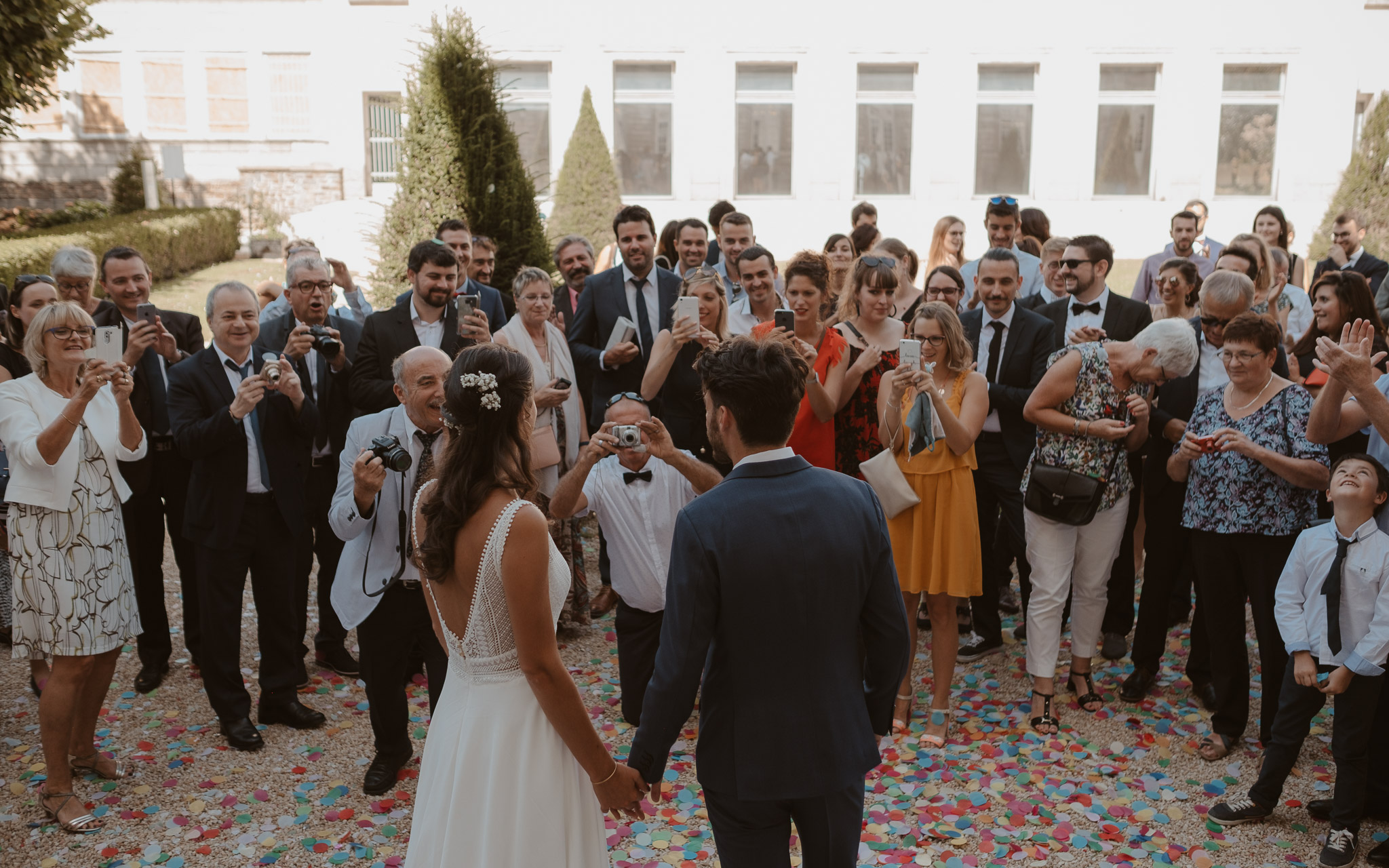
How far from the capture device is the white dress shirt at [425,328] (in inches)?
229

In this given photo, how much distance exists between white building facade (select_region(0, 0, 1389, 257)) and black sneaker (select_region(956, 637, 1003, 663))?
55.7 ft

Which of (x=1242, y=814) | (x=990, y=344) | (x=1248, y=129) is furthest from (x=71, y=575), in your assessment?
(x=1248, y=129)

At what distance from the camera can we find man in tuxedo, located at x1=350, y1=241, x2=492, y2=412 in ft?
18.4

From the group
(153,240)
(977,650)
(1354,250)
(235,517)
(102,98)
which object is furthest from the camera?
(102,98)

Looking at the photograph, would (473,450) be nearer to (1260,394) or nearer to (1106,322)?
(1260,394)

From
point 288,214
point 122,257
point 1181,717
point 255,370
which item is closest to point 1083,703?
point 1181,717

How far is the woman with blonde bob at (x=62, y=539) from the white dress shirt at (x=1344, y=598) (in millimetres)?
5076

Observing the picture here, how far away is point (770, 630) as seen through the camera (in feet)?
8.61

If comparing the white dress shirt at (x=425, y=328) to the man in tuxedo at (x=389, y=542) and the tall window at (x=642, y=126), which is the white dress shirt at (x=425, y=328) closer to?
the man in tuxedo at (x=389, y=542)

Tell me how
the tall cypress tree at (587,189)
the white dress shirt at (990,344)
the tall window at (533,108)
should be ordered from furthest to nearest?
the tall window at (533,108)
the tall cypress tree at (587,189)
the white dress shirt at (990,344)

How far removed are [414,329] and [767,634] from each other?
151 inches

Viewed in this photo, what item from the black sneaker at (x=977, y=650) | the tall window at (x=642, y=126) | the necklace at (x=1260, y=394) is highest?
the tall window at (x=642, y=126)

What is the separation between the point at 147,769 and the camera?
4.78 meters

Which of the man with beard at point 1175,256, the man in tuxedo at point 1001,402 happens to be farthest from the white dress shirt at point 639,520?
the man with beard at point 1175,256
